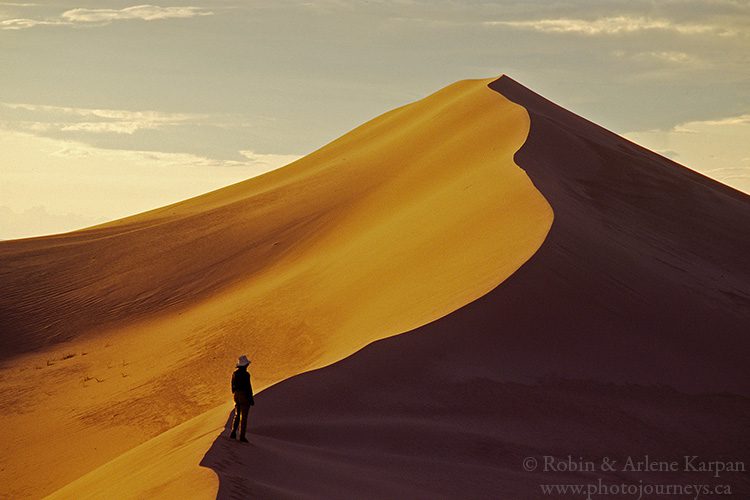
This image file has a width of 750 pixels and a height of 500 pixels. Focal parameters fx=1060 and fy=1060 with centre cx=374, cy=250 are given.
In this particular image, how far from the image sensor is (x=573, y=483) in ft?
41.0

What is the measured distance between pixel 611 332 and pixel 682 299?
9.59 feet

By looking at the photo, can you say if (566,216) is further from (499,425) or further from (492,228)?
(499,425)

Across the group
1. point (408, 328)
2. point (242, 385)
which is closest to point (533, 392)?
point (408, 328)

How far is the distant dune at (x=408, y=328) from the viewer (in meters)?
12.5

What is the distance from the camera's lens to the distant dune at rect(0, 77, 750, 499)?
12.5 meters

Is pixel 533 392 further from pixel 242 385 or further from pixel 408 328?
pixel 242 385

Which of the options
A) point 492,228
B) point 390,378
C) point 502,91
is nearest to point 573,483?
point 390,378

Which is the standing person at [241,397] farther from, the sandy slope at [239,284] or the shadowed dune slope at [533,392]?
the sandy slope at [239,284]

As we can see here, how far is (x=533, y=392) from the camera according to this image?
1444 centimetres

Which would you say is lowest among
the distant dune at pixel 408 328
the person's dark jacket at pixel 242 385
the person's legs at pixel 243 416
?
the person's legs at pixel 243 416

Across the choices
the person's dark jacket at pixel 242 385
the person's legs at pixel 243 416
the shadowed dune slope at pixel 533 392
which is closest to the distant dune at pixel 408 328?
the shadowed dune slope at pixel 533 392

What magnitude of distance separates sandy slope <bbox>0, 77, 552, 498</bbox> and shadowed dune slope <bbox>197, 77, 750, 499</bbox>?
0.75 m

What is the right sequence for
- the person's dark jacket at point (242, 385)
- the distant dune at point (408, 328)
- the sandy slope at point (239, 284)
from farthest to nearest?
the sandy slope at point (239, 284)
the distant dune at point (408, 328)
the person's dark jacket at point (242, 385)

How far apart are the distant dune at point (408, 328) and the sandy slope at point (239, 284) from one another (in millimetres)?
86
